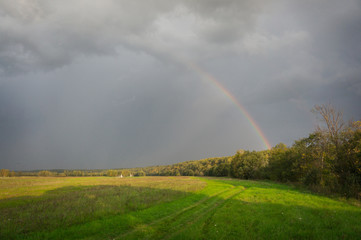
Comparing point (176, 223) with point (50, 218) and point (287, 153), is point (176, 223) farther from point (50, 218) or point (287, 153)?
point (287, 153)

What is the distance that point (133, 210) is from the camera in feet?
60.2

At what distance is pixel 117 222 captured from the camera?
14.2 meters

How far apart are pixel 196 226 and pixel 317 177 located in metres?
29.1

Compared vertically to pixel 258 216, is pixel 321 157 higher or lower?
higher

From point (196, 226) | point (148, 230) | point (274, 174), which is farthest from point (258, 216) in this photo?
point (274, 174)

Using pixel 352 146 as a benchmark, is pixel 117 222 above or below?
below

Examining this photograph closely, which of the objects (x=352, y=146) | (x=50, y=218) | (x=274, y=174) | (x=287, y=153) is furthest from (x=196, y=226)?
(x=274, y=174)

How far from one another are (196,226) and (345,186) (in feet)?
78.1

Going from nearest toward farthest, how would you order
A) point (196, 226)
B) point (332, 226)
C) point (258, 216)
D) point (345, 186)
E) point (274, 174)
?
1. point (332, 226)
2. point (196, 226)
3. point (258, 216)
4. point (345, 186)
5. point (274, 174)

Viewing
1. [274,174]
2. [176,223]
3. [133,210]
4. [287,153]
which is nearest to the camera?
[176,223]

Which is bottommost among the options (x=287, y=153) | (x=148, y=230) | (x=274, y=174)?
(x=274, y=174)

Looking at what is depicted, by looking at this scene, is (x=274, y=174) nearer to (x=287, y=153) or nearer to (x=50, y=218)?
(x=287, y=153)

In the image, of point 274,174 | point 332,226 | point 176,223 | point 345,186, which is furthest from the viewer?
point 274,174

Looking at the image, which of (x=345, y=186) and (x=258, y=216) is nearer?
(x=258, y=216)
